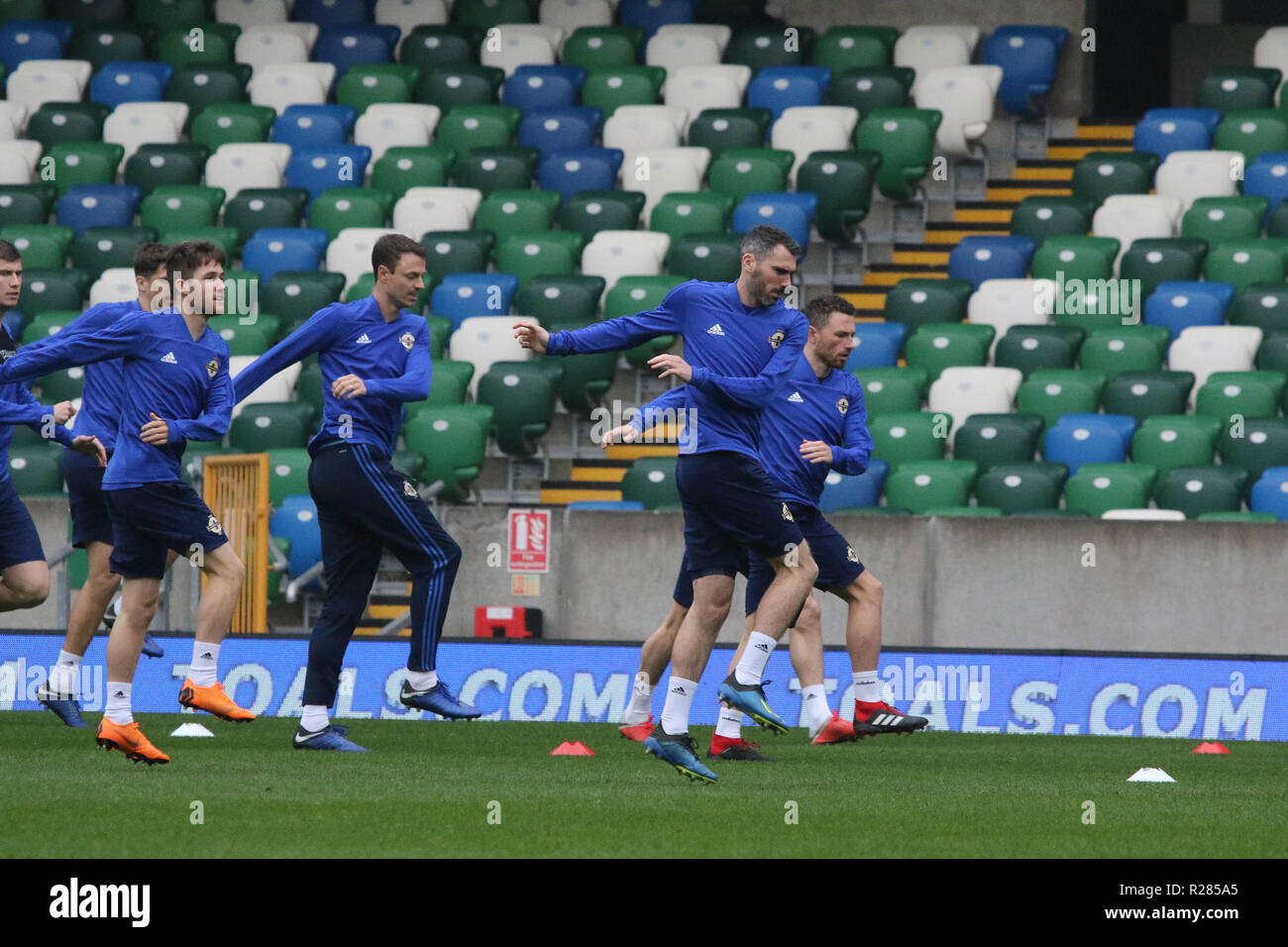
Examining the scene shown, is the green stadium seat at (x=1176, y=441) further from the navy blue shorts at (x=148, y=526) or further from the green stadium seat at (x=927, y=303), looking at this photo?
the navy blue shorts at (x=148, y=526)

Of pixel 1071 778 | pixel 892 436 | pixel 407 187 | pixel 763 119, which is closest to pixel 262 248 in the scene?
pixel 407 187

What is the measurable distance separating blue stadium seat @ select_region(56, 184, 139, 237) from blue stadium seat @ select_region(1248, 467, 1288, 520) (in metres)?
10.2

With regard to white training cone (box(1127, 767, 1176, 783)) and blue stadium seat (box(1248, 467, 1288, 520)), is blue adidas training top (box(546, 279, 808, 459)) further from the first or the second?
blue stadium seat (box(1248, 467, 1288, 520))

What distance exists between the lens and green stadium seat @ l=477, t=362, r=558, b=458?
15.6 m

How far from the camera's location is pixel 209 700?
9.20 m

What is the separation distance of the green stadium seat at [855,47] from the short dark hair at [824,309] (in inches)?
372

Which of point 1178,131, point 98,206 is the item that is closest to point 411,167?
point 98,206

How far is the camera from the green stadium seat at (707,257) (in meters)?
16.1

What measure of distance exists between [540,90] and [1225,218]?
6.43m

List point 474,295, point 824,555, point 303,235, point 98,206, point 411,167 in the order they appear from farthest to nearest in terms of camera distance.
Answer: point 98,206 → point 411,167 → point 303,235 → point 474,295 → point 824,555

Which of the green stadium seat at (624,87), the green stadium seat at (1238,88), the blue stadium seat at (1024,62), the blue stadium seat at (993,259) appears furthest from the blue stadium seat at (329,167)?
the green stadium seat at (1238,88)

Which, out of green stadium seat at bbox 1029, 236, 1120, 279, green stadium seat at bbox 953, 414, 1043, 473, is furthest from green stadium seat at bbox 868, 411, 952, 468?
green stadium seat at bbox 1029, 236, 1120, 279

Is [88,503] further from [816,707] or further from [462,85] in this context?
[462,85]

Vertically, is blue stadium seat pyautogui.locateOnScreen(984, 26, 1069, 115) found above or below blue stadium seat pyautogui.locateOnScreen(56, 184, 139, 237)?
above
